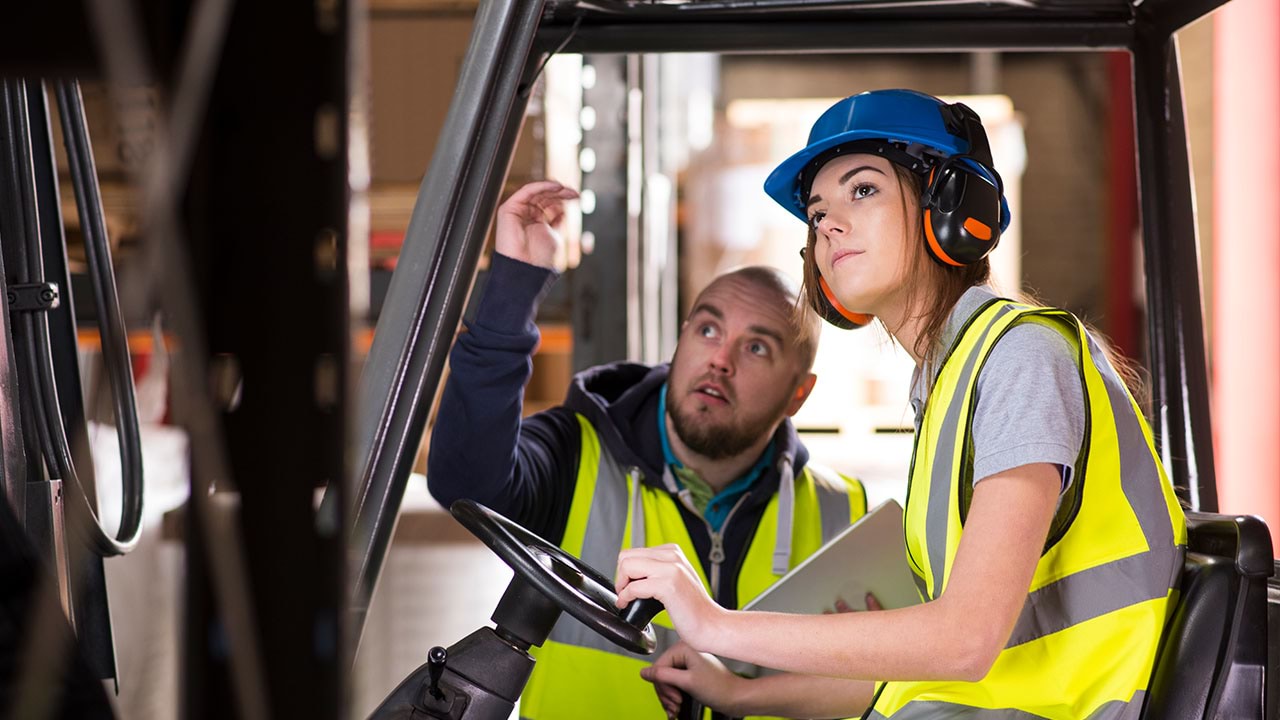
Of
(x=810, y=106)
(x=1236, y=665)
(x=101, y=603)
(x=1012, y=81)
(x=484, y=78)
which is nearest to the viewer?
(x=1236, y=665)

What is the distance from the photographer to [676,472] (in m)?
2.87

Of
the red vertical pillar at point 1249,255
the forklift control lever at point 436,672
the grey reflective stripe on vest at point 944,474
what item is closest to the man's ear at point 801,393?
the grey reflective stripe on vest at point 944,474

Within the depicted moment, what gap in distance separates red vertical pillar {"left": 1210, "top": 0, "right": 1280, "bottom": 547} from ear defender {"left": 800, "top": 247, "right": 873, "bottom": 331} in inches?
146

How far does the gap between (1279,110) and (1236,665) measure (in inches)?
169

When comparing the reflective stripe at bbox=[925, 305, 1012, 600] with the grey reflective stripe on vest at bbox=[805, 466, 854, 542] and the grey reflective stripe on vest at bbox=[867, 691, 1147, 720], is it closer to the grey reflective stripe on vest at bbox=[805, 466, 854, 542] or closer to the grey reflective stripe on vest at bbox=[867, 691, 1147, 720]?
the grey reflective stripe on vest at bbox=[867, 691, 1147, 720]

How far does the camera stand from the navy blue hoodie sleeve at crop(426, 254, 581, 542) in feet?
7.73

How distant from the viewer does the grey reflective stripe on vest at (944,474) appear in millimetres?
1650

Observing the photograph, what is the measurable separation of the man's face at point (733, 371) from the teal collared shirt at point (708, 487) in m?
0.06

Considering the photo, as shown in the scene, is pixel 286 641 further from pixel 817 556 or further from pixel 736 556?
pixel 736 556

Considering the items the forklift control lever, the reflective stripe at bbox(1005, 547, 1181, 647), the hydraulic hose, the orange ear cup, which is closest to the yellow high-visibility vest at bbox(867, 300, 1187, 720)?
the reflective stripe at bbox(1005, 547, 1181, 647)

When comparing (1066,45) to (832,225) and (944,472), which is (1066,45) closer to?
(832,225)

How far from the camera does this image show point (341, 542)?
72 cm

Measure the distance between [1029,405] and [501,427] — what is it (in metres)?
1.26

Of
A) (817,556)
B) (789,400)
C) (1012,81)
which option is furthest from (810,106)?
(817,556)
